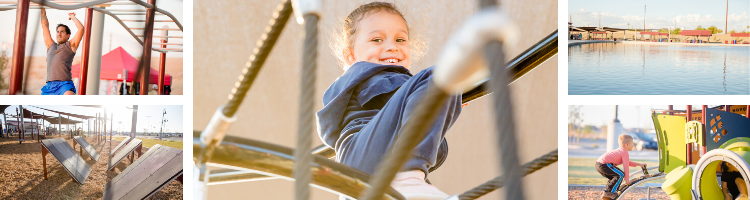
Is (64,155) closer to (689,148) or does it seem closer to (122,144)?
(122,144)

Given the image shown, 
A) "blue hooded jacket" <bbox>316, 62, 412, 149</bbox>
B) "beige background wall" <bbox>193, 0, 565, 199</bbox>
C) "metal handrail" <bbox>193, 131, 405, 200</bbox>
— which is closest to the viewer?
"metal handrail" <bbox>193, 131, 405, 200</bbox>

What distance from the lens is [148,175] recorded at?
2.69 feet

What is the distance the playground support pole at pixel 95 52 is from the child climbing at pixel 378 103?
1.53 feet

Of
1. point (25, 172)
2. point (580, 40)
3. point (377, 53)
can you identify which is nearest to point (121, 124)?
point (25, 172)

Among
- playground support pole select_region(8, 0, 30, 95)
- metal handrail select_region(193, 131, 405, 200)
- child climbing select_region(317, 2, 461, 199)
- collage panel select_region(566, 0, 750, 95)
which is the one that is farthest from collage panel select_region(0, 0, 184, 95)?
collage panel select_region(566, 0, 750, 95)

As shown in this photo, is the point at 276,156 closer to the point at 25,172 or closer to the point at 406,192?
the point at 406,192

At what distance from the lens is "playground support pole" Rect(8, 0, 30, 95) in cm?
77

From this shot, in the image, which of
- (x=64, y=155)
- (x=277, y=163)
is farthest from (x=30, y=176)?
(x=277, y=163)

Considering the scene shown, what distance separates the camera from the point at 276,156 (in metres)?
0.38

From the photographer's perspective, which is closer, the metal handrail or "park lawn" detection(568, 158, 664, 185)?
the metal handrail

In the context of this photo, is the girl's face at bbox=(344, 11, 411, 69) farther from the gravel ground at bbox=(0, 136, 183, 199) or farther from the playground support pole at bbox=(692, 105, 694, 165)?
the playground support pole at bbox=(692, 105, 694, 165)

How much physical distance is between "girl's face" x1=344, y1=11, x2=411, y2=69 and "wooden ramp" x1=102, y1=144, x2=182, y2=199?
16.7 inches

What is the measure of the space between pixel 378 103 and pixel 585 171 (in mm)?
621

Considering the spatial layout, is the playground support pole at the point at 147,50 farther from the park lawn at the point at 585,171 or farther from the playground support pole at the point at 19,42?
the park lawn at the point at 585,171
